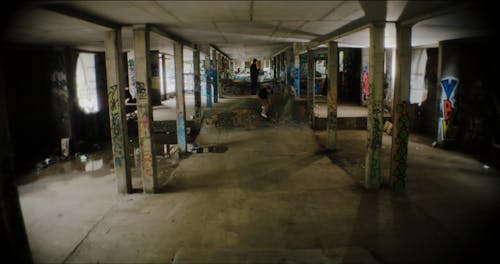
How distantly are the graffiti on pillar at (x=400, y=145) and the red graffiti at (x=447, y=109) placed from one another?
505cm

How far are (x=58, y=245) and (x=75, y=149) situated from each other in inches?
291

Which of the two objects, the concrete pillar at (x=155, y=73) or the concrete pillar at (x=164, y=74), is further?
the concrete pillar at (x=164, y=74)

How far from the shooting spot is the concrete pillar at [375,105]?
701cm

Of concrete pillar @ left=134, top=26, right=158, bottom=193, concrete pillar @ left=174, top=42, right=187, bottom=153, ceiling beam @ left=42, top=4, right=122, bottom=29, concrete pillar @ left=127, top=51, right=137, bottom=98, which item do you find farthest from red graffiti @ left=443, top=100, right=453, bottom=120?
concrete pillar @ left=127, top=51, right=137, bottom=98

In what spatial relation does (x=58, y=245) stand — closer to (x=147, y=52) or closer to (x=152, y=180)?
(x=152, y=180)

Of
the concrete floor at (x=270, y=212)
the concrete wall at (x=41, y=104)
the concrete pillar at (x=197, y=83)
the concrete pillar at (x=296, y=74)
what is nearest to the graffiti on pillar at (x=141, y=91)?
the concrete floor at (x=270, y=212)

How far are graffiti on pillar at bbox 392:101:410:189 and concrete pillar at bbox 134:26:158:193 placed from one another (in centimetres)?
553

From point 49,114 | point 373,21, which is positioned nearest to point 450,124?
point 373,21

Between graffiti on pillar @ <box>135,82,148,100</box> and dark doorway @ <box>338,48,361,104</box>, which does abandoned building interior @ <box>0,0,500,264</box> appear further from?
dark doorway @ <box>338,48,361,104</box>

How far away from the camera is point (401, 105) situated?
23.6 ft

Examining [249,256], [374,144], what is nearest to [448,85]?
[374,144]

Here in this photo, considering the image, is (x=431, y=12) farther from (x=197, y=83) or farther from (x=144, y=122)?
(x=197, y=83)

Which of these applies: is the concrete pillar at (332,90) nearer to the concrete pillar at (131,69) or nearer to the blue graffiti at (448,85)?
the blue graffiti at (448,85)

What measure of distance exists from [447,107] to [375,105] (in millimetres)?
5632
